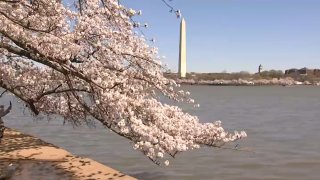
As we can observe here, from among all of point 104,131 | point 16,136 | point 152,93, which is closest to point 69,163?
point 152,93

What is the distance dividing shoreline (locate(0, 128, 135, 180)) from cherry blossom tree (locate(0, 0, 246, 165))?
1.83 metres

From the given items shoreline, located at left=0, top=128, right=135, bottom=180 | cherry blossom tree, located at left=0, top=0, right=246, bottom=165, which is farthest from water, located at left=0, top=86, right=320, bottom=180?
cherry blossom tree, located at left=0, top=0, right=246, bottom=165

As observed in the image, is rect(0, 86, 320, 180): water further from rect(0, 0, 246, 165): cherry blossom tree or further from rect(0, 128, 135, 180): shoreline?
rect(0, 0, 246, 165): cherry blossom tree

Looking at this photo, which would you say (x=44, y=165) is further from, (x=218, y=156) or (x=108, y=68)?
(x=218, y=156)

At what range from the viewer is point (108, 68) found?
10039 millimetres

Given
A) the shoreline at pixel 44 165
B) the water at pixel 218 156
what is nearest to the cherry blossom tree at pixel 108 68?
the shoreline at pixel 44 165

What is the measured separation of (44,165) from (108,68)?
3.73m

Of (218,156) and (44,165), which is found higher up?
(44,165)

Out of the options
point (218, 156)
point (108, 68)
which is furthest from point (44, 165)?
point (218, 156)

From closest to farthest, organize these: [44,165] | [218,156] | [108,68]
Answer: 1. [108,68]
2. [44,165]
3. [218,156]

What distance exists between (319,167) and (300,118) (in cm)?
2149

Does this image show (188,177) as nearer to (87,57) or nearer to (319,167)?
(319,167)

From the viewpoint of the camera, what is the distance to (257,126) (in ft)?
103

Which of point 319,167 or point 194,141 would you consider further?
point 319,167
